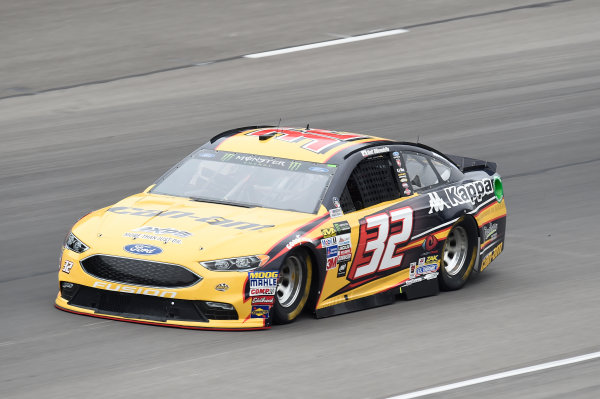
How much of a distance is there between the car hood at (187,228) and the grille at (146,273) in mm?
63

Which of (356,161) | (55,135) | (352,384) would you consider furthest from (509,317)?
(55,135)

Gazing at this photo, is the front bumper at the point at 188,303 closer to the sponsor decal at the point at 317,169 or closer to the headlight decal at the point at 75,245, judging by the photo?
the headlight decal at the point at 75,245

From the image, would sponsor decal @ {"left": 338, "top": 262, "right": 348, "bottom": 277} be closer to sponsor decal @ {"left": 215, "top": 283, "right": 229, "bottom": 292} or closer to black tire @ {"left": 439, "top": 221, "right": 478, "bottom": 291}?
sponsor decal @ {"left": 215, "top": 283, "right": 229, "bottom": 292}

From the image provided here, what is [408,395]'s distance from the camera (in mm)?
8141

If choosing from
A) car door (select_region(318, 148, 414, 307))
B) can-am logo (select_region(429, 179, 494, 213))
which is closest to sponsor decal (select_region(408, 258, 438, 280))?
car door (select_region(318, 148, 414, 307))

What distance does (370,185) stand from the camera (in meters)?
10.9

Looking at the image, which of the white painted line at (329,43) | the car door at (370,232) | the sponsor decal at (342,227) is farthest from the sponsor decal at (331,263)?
the white painted line at (329,43)

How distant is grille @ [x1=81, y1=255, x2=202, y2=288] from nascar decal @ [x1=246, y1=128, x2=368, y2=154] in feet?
6.78

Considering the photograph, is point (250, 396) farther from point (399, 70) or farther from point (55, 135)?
point (399, 70)

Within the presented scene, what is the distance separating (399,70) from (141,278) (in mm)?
13589

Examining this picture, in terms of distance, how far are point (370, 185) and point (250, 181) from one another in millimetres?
1067

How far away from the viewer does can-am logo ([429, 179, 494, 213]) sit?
11.5m

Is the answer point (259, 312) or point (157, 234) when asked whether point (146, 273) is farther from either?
point (259, 312)

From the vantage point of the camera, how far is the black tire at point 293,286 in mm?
9875
